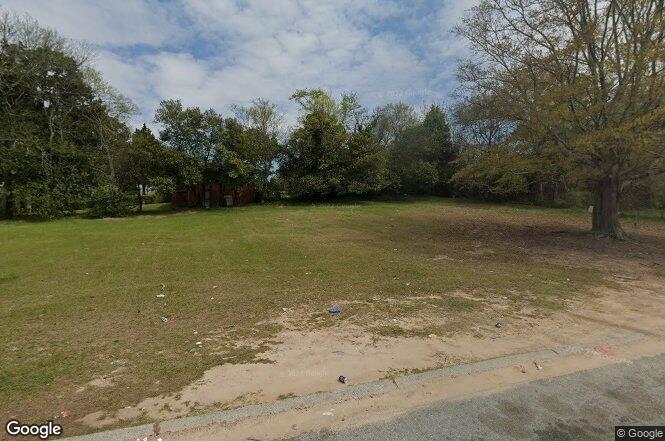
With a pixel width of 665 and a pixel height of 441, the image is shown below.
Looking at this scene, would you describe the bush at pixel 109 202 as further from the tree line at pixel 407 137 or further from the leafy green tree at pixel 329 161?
the leafy green tree at pixel 329 161

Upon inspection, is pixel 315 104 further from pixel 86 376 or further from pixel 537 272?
pixel 86 376

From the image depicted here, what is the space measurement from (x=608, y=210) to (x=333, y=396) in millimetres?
13383

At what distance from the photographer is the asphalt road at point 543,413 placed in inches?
109

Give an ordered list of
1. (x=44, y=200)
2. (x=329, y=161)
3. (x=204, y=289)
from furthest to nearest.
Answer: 1. (x=329, y=161)
2. (x=44, y=200)
3. (x=204, y=289)

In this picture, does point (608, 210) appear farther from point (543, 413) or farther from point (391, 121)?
point (391, 121)

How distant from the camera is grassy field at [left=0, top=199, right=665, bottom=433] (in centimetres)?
365

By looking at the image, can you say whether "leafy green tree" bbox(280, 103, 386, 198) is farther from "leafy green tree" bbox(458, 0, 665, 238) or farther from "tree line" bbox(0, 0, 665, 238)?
"leafy green tree" bbox(458, 0, 665, 238)

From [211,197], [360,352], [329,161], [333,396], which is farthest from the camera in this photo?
[211,197]

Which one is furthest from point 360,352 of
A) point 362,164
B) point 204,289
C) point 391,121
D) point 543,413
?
point 391,121

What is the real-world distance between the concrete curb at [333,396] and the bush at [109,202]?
2344 cm

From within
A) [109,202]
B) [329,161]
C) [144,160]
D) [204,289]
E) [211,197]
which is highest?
[329,161]

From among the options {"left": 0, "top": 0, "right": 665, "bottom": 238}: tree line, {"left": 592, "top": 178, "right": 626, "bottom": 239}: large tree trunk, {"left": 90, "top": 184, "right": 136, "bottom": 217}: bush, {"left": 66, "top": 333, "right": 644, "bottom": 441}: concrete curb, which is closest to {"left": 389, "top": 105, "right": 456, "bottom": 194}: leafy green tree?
{"left": 0, "top": 0, "right": 665, "bottom": 238}: tree line

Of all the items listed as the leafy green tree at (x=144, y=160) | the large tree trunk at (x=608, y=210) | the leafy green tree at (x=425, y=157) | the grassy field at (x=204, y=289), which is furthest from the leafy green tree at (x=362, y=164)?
the large tree trunk at (x=608, y=210)

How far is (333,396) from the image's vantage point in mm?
3232
